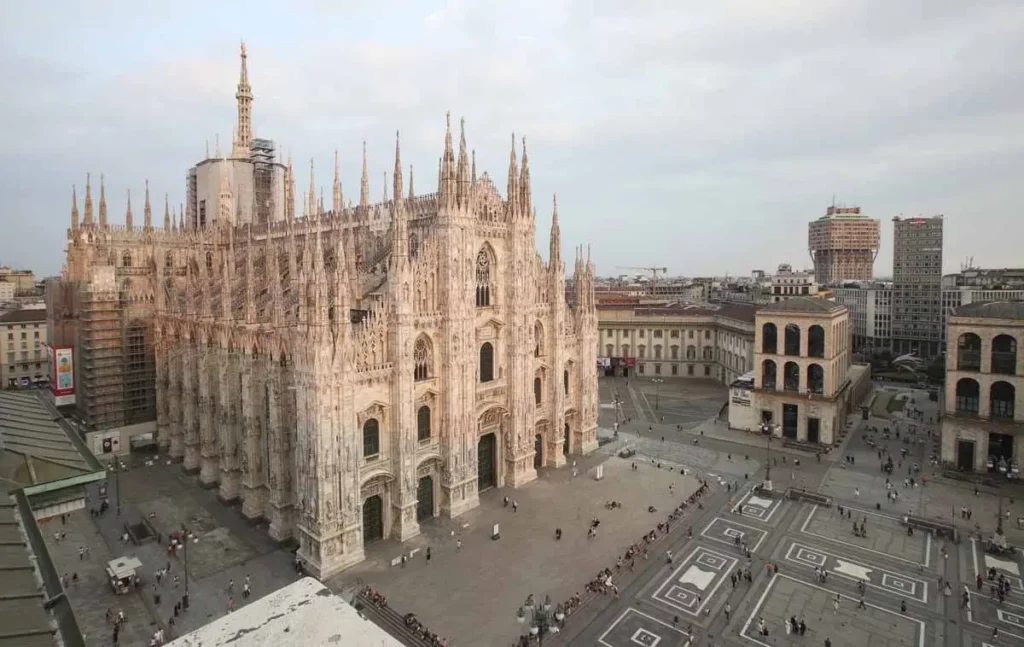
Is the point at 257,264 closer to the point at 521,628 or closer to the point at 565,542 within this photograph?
the point at 565,542

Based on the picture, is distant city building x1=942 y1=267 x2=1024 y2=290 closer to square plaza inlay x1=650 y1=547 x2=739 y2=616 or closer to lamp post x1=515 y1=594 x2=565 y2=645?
square plaza inlay x1=650 y1=547 x2=739 y2=616

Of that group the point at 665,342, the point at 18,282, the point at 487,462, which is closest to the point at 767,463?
the point at 487,462

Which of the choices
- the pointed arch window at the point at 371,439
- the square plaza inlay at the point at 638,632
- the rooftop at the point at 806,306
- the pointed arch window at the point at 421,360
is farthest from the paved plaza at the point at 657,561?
the rooftop at the point at 806,306

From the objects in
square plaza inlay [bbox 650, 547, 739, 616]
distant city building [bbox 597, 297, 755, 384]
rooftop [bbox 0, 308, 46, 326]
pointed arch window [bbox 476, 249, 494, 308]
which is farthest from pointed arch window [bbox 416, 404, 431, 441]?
rooftop [bbox 0, 308, 46, 326]

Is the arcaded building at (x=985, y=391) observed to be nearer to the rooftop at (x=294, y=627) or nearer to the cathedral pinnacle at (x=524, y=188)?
the cathedral pinnacle at (x=524, y=188)

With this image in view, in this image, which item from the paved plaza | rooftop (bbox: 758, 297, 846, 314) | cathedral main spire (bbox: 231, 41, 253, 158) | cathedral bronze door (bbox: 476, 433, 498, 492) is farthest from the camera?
cathedral main spire (bbox: 231, 41, 253, 158)

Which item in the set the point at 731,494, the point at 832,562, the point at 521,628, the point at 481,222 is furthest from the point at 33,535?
the point at 731,494

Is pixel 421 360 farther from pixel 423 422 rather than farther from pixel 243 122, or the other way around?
pixel 243 122
